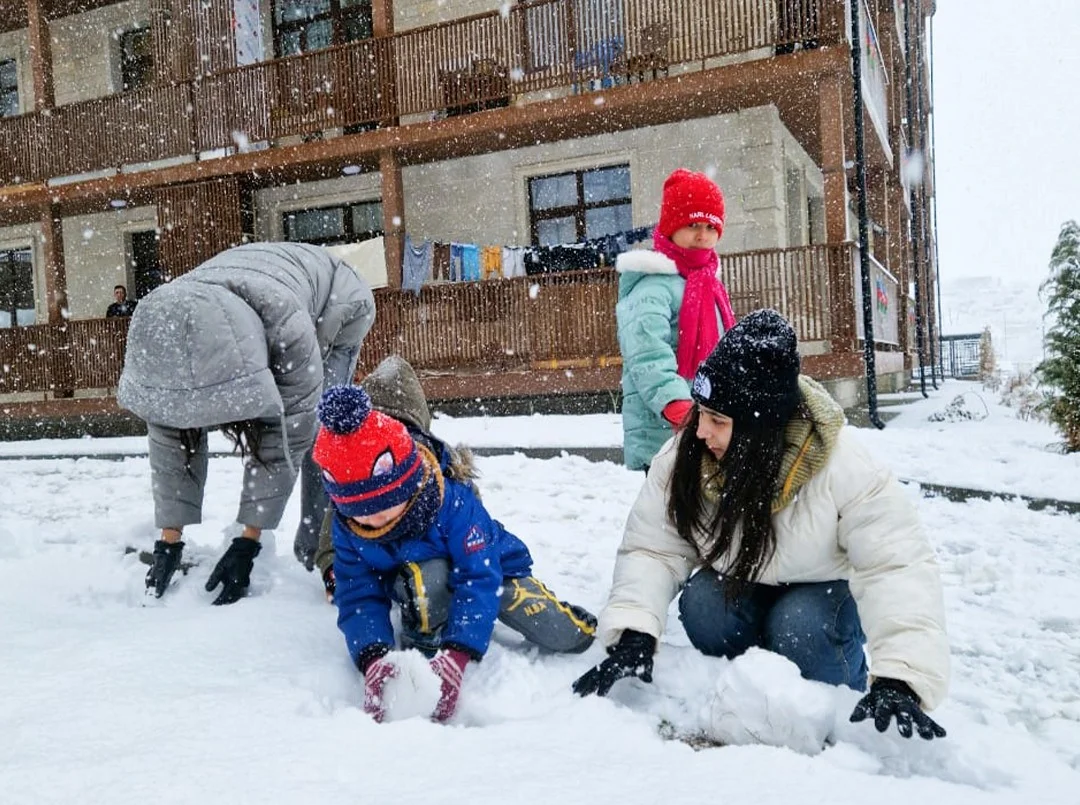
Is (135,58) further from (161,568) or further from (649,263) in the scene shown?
(649,263)

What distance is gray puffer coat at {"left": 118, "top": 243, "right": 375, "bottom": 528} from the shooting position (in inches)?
95.1

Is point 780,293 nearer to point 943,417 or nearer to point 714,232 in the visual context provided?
point 943,417

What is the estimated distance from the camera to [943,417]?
8.12 m

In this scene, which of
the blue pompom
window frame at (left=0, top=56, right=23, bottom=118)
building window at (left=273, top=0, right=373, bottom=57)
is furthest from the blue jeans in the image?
window frame at (left=0, top=56, right=23, bottom=118)

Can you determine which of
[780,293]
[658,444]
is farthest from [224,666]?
[780,293]

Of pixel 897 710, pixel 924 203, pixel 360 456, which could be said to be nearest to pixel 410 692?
pixel 360 456

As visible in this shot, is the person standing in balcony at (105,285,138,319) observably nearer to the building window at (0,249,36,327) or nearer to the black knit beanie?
the building window at (0,249,36,327)

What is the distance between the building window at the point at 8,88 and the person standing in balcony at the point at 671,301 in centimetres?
1496

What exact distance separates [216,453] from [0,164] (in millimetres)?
7976

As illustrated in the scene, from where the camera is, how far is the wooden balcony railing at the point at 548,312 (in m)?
7.74

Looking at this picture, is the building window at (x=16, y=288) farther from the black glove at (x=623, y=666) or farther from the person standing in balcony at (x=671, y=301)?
the black glove at (x=623, y=666)

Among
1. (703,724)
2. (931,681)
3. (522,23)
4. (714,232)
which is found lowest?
(703,724)

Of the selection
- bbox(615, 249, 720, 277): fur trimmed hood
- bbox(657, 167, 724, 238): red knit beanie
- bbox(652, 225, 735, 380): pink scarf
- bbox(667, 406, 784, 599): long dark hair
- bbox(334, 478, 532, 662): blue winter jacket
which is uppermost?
bbox(657, 167, 724, 238): red knit beanie

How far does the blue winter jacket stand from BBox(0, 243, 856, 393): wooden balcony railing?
251 inches
